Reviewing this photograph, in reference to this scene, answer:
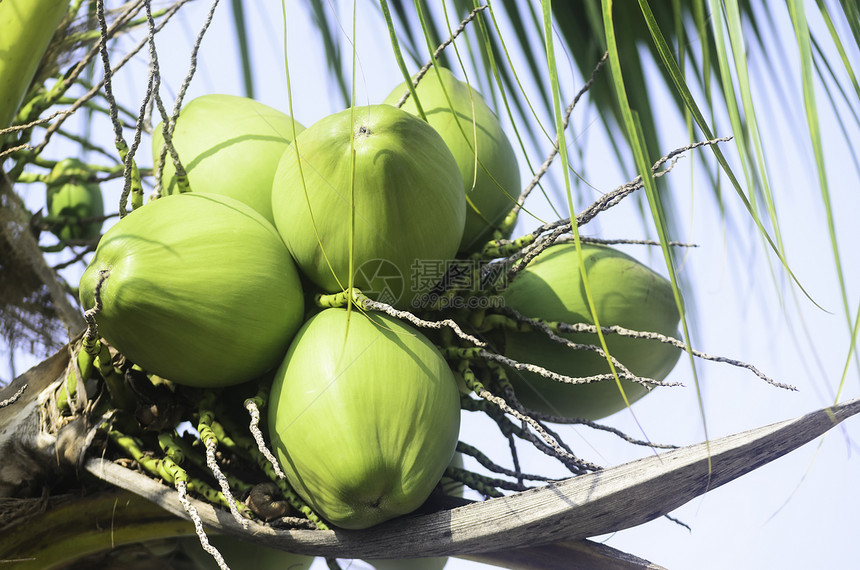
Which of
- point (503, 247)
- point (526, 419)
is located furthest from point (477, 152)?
point (526, 419)

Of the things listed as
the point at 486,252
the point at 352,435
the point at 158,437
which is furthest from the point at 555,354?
the point at 158,437

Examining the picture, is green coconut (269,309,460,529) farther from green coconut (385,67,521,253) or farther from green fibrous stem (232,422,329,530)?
green coconut (385,67,521,253)

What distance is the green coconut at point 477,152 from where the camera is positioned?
0.94 meters

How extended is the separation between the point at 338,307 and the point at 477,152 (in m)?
0.28

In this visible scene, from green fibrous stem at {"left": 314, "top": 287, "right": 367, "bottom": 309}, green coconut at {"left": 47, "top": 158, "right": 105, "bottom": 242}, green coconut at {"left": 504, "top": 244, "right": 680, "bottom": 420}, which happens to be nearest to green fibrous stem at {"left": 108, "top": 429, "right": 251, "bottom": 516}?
green fibrous stem at {"left": 314, "top": 287, "right": 367, "bottom": 309}

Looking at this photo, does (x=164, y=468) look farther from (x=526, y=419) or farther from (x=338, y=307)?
(x=526, y=419)

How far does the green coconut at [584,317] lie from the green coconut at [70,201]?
0.81 metres

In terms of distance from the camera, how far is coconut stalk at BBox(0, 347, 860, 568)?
0.73 meters

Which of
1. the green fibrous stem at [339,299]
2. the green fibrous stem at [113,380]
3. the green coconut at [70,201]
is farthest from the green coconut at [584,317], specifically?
the green coconut at [70,201]

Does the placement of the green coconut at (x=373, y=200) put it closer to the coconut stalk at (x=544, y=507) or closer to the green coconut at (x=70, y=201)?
the coconut stalk at (x=544, y=507)

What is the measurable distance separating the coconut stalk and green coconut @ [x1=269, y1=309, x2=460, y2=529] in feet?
0.13

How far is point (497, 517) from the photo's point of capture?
0.76 meters

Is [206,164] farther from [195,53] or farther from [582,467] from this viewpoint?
[582,467]

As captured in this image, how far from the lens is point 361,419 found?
2.33 ft
